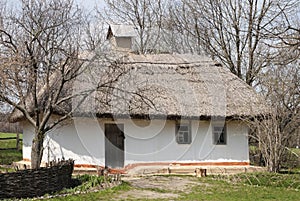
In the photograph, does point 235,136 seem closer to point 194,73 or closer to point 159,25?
point 194,73

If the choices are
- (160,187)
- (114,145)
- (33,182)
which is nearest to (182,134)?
(114,145)

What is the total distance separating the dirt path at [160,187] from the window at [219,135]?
3276mm

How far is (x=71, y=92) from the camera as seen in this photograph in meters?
16.4

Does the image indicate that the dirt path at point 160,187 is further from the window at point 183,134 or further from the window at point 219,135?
the window at point 219,135

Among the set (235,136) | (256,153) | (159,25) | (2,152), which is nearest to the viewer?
(235,136)

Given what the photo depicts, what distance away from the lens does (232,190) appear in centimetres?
1229

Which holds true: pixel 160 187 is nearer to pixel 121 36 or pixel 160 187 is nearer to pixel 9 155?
pixel 121 36

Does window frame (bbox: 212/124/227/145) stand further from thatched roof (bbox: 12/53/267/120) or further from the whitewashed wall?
thatched roof (bbox: 12/53/267/120)

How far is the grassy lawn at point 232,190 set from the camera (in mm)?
10852

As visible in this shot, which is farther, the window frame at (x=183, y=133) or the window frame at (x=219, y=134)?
the window frame at (x=219, y=134)

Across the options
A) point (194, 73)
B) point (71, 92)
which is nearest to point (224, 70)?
point (194, 73)

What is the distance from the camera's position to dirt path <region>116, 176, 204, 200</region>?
11164 millimetres

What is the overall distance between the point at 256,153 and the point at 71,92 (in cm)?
1131

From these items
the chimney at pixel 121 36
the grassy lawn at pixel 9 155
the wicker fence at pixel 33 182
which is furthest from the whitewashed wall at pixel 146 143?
the chimney at pixel 121 36
